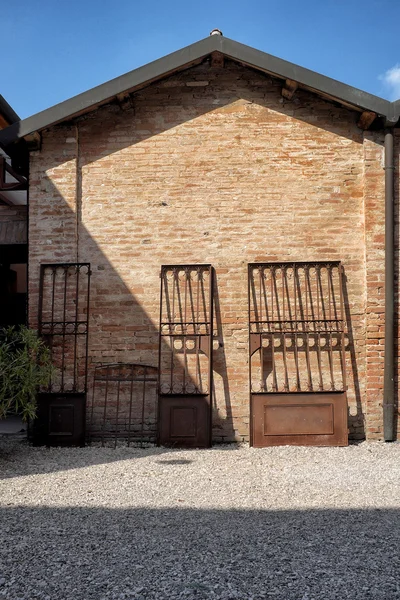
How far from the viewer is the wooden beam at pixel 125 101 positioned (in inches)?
294

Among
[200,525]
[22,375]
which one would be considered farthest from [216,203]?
[200,525]

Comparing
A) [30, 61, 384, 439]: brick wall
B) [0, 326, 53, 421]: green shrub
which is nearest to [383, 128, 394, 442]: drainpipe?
[30, 61, 384, 439]: brick wall

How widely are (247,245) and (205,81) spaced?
2.35m

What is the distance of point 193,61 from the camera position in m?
7.47

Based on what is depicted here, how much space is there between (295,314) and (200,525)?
153 inches

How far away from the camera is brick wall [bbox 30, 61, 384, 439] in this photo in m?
7.47

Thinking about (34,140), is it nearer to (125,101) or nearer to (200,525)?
(125,101)

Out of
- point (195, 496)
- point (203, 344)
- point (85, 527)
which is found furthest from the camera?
point (203, 344)

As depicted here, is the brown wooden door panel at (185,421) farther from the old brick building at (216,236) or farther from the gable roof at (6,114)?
the gable roof at (6,114)

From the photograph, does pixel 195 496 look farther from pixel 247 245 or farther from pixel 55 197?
pixel 55 197

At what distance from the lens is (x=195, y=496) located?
4.93 m

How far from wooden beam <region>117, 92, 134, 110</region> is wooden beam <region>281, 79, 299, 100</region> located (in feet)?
6.75

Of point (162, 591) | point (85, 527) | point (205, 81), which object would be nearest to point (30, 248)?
point (205, 81)

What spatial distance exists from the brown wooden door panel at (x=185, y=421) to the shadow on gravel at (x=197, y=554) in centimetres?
264
